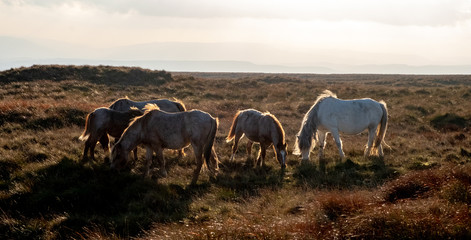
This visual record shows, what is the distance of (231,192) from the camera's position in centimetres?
784

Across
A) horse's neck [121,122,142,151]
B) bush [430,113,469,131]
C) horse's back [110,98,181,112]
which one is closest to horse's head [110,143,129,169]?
horse's neck [121,122,142,151]

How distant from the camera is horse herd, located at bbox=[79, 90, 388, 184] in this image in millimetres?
9016

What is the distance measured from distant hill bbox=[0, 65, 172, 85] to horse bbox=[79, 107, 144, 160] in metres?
24.3

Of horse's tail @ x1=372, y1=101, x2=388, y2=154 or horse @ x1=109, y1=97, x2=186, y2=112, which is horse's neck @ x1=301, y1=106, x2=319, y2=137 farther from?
horse @ x1=109, y1=97, x2=186, y2=112

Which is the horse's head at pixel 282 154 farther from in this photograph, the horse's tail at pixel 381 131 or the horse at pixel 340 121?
the horse's tail at pixel 381 131

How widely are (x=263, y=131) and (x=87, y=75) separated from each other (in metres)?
29.5

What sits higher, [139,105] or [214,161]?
[139,105]

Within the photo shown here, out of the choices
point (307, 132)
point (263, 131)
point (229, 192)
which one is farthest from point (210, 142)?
point (307, 132)

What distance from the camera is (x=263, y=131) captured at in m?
10.5

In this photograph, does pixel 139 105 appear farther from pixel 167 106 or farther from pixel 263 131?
pixel 263 131

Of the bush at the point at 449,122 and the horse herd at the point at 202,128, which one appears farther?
the bush at the point at 449,122

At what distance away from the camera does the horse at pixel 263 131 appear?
1016cm

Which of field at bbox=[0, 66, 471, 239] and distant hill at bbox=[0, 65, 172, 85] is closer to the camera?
field at bbox=[0, 66, 471, 239]

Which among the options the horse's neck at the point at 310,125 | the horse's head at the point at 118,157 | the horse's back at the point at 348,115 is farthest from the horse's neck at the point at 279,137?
the horse's head at the point at 118,157
